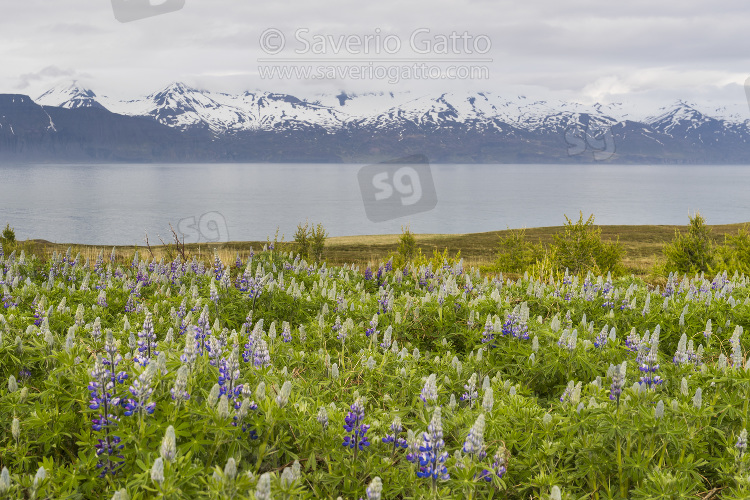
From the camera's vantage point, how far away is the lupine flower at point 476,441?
3.00m

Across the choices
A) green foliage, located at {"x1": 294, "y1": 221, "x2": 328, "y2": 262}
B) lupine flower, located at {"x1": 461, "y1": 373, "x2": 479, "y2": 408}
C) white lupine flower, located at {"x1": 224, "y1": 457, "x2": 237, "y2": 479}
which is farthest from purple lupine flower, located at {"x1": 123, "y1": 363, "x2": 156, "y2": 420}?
green foliage, located at {"x1": 294, "y1": 221, "x2": 328, "y2": 262}

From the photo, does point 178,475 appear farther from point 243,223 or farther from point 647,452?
point 243,223

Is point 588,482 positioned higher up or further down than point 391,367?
further down

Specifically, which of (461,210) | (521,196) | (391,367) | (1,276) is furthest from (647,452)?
(521,196)

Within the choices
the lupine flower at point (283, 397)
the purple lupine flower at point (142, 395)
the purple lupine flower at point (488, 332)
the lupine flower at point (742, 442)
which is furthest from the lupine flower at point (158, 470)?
the purple lupine flower at point (488, 332)

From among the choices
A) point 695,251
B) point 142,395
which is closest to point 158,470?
point 142,395

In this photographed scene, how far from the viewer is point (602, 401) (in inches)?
160

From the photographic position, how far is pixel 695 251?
20.0 metres

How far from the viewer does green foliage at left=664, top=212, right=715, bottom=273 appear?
19875 millimetres

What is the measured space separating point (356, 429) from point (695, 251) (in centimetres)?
2033

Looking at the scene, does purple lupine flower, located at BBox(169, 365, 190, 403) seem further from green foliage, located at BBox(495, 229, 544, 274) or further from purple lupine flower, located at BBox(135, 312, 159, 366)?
green foliage, located at BBox(495, 229, 544, 274)

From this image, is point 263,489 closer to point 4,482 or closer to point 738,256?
point 4,482

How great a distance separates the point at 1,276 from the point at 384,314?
245 inches

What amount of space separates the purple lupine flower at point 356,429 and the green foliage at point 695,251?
63.9 feet
